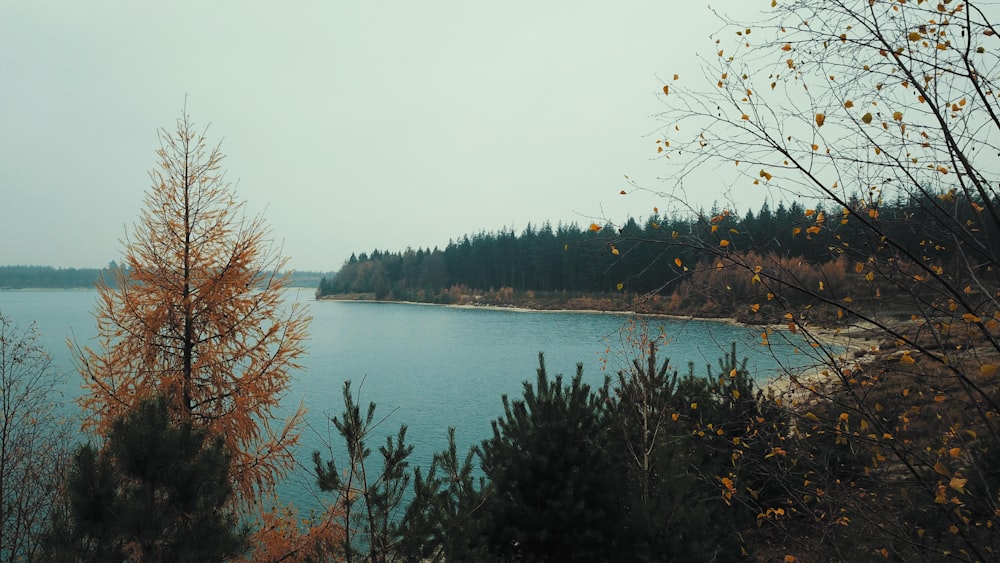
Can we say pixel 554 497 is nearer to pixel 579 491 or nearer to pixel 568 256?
pixel 579 491

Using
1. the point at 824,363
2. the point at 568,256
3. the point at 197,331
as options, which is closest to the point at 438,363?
the point at 197,331

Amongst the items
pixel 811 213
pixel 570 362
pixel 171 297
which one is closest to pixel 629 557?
pixel 811 213

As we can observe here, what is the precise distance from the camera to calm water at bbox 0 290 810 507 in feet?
65.5

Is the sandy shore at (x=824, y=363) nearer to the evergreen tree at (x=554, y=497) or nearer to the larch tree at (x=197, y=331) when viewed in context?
the evergreen tree at (x=554, y=497)

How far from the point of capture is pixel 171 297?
9312mm

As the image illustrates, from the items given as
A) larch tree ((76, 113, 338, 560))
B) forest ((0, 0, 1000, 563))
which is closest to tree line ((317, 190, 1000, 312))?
forest ((0, 0, 1000, 563))

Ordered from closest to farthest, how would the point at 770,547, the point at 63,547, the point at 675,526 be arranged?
1. the point at 63,547
2. the point at 675,526
3. the point at 770,547

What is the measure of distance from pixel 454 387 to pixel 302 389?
770 cm

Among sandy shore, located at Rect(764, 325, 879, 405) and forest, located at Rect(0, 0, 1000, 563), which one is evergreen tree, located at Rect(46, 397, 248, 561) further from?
sandy shore, located at Rect(764, 325, 879, 405)

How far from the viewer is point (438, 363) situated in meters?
38.0

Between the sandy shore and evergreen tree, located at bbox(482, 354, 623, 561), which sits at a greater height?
the sandy shore

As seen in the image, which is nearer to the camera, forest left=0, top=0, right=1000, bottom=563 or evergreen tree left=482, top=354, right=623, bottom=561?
forest left=0, top=0, right=1000, bottom=563

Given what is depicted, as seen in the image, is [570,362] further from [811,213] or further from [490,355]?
[811,213]

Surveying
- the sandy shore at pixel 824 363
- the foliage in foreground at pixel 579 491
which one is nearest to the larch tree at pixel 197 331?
the foliage in foreground at pixel 579 491
